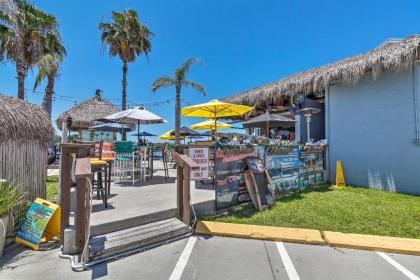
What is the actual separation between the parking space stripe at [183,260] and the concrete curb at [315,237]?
13.5 inches

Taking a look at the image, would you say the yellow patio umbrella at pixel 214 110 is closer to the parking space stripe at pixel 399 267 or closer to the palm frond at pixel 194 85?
the parking space stripe at pixel 399 267

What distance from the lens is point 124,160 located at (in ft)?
20.9

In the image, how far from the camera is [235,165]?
485 centimetres

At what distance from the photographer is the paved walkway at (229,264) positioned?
100 inches

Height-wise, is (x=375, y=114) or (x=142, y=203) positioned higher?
(x=375, y=114)

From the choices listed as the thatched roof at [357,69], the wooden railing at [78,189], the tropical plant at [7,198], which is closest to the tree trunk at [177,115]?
the thatched roof at [357,69]

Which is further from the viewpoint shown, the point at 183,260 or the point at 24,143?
the point at 24,143

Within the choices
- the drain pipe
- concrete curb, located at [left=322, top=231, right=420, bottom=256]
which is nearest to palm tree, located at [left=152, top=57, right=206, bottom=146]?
the drain pipe

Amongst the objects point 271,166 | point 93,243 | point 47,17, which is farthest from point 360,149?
point 47,17

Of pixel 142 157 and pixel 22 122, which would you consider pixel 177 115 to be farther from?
pixel 22 122

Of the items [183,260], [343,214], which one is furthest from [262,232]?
[343,214]

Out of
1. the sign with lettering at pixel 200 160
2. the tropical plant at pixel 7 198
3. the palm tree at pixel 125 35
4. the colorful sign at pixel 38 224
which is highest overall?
the palm tree at pixel 125 35

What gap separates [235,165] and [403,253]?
9.63ft

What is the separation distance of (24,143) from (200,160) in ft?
9.69
